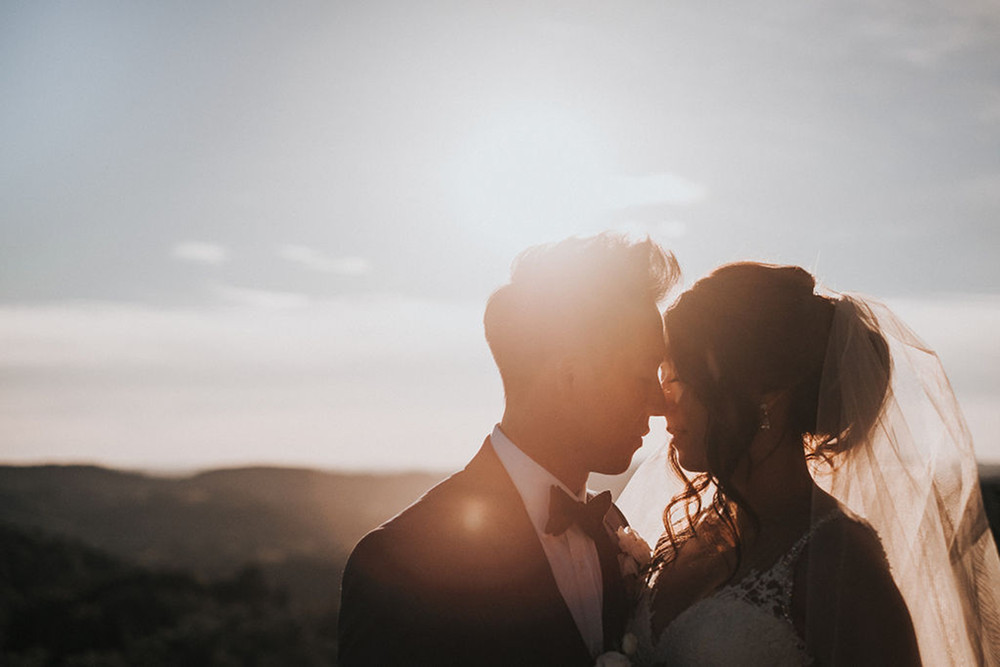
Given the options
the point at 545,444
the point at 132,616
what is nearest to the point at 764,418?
the point at 545,444

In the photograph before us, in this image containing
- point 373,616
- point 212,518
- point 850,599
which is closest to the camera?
point 373,616

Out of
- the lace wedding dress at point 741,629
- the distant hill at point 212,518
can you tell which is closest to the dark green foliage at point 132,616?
the distant hill at point 212,518

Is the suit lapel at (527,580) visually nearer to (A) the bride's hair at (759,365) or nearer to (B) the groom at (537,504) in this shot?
(B) the groom at (537,504)

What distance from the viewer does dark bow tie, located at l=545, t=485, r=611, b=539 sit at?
3.70 meters

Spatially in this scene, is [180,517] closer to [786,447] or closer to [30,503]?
[30,503]

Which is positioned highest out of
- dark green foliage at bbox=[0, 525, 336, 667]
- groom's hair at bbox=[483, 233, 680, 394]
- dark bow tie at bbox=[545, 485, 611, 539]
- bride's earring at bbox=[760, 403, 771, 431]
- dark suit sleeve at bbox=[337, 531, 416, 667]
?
groom's hair at bbox=[483, 233, 680, 394]

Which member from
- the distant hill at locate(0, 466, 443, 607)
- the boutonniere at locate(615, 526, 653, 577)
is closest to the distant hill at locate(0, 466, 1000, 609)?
the distant hill at locate(0, 466, 443, 607)

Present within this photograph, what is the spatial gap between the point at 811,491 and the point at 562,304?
4.59 ft

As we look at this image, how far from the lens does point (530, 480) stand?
3852 mm

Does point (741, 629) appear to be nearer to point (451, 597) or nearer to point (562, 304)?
point (451, 597)

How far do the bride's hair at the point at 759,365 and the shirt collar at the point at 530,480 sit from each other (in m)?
0.79

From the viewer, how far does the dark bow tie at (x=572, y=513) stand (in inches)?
146

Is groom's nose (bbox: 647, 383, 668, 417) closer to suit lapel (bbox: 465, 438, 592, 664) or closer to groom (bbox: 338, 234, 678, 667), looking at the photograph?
groom (bbox: 338, 234, 678, 667)

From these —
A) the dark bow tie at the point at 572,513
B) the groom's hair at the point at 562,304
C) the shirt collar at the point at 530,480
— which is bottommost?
the dark bow tie at the point at 572,513
